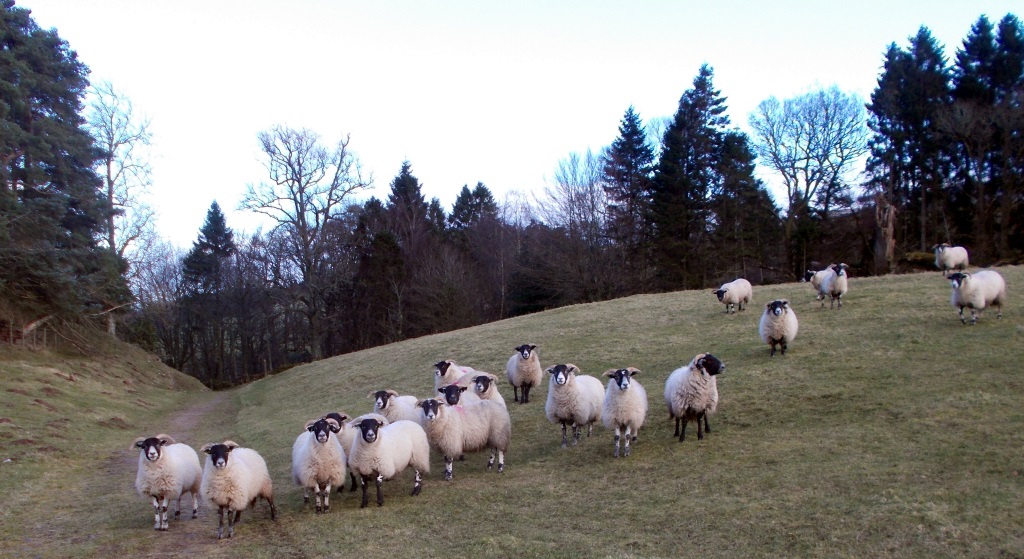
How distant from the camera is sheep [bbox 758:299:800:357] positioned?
17312 mm

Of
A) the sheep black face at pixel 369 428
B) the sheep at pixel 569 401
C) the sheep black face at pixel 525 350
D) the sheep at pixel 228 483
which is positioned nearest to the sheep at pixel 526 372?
the sheep black face at pixel 525 350

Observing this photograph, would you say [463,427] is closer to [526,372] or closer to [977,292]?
[526,372]

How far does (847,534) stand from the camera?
702 centimetres

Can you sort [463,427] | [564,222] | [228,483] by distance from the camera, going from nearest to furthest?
[228,483], [463,427], [564,222]

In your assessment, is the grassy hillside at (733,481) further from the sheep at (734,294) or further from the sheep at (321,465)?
the sheep at (734,294)

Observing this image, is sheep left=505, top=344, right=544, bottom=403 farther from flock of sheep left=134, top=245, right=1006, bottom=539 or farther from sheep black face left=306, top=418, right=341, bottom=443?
sheep black face left=306, top=418, right=341, bottom=443

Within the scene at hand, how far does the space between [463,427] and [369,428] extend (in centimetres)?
219

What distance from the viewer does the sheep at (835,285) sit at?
22.7m

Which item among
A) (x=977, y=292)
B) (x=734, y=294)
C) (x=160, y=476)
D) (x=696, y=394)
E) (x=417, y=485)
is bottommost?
(x=417, y=485)

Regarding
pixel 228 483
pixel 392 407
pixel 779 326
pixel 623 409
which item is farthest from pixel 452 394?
pixel 779 326

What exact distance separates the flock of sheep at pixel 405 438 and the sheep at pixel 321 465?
15mm

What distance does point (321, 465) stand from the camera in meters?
9.59

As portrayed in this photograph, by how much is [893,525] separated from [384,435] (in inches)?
276

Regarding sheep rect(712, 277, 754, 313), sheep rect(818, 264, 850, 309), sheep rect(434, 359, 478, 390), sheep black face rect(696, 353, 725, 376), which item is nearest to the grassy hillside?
sheep black face rect(696, 353, 725, 376)
